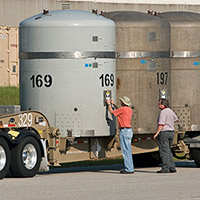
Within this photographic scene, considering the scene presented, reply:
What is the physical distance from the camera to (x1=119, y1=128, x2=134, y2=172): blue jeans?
608 inches

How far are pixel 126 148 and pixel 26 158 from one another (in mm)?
2144

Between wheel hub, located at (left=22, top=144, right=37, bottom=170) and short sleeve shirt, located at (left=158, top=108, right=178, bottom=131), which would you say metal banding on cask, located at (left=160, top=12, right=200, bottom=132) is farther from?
wheel hub, located at (left=22, top=144, right=37, bottom=170)

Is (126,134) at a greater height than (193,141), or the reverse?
(126,134)

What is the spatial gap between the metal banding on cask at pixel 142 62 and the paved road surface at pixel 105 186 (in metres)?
1.44

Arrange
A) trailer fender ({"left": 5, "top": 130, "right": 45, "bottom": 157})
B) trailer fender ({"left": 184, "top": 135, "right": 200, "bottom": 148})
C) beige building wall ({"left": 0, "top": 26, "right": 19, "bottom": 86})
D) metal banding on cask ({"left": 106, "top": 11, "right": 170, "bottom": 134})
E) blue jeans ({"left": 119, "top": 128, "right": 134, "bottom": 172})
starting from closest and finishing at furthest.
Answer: trailer fender ({"left": 5, "top": 130, "right": 45, "bottom": 157}) < blue jeans ({"left": 119, "top": 128, "right": 134, "bottom": 172}) < metal banding on cask ({"left": 106, "top": 11, "right": 170, "bottom": 134}) < trailer fender ({"left": 184, "top": 135, "right": 200, "bottom": 148}) < beige building wall ({"left": 0, "top": 26, "right": 19, "bottom": 86})

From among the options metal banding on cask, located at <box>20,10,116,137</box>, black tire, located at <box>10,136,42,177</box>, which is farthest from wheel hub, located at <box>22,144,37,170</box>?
metal banding on cask, located at <box>20,10,116,137</box>

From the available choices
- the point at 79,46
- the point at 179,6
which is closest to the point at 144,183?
the point at 79,46

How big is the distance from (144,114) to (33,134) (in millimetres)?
3057

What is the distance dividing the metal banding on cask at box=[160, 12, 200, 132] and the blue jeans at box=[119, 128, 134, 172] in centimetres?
231

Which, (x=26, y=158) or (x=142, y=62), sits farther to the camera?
(x=142, y=62)

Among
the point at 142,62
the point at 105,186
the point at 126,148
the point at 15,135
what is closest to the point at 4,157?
the point at 15,135

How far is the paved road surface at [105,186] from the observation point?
11297 millimetres

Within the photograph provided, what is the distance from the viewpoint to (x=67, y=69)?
15.6m

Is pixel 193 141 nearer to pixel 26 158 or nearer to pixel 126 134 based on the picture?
pixel 126 134
